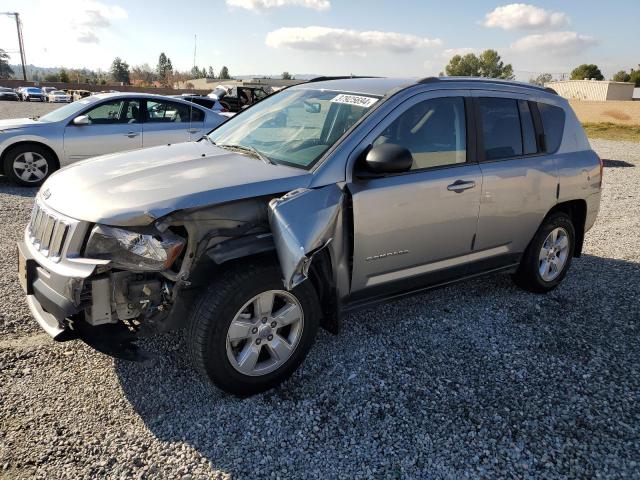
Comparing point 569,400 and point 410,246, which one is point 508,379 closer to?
point 569,400

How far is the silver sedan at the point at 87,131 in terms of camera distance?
8.36 metres

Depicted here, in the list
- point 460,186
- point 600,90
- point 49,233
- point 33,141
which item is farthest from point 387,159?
point 600,90

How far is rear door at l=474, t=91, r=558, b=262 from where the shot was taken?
4.03 meters

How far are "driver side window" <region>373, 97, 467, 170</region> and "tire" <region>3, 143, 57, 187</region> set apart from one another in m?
7.03

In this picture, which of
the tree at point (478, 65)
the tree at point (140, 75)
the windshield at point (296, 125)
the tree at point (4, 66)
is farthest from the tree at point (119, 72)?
the windshield at point (296, 125)

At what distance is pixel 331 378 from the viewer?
11.0 ft

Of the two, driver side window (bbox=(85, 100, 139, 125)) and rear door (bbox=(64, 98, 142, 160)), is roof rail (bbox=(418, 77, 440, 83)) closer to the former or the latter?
rear door (bbox=(64, 98, 142, 160))

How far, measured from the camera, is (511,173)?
4.14 m

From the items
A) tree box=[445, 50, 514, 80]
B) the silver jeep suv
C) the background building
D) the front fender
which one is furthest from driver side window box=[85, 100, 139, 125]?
tree box=[445, 50, 514, 80]

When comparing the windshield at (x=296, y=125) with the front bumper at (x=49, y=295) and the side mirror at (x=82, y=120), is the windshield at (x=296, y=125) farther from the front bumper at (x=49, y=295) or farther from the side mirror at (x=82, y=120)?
the side mirror at (x=82, y=120)

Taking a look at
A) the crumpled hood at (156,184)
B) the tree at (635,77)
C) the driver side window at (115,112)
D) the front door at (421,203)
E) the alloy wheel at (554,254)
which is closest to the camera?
the crumpled hood at (156,184)

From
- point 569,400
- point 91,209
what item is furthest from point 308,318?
point 569,400

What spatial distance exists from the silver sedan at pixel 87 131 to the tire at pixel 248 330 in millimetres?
6371

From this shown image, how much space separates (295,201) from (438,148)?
1.38 m
